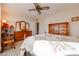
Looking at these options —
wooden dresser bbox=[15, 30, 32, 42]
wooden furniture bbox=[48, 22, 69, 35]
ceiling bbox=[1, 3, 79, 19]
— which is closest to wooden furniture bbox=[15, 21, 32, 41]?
wooden dresser bbox=[15, 30, 32, 42]

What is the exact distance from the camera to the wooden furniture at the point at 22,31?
1569 mm

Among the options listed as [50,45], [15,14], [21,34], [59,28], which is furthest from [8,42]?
[59,28]

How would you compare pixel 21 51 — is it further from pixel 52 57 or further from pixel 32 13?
pixel 32 13

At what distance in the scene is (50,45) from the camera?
150 centimetres

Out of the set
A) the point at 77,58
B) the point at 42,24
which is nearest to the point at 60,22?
the point at 42,24

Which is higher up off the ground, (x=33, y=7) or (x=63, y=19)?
(x=33, y=7)

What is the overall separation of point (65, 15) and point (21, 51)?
0.85 metres

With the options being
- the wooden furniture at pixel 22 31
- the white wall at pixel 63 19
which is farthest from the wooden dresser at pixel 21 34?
the white wall at pixel 63 19

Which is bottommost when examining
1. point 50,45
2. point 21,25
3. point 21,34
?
point 50,45

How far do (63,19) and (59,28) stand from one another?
5.9 inches

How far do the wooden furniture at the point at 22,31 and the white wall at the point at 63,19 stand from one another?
0.22 m

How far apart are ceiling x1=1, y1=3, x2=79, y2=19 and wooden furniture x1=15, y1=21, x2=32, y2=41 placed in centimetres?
14

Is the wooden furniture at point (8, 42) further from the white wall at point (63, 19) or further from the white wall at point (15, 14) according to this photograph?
the white wall at point (63, 19)

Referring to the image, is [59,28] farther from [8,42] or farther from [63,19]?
[8,42]
